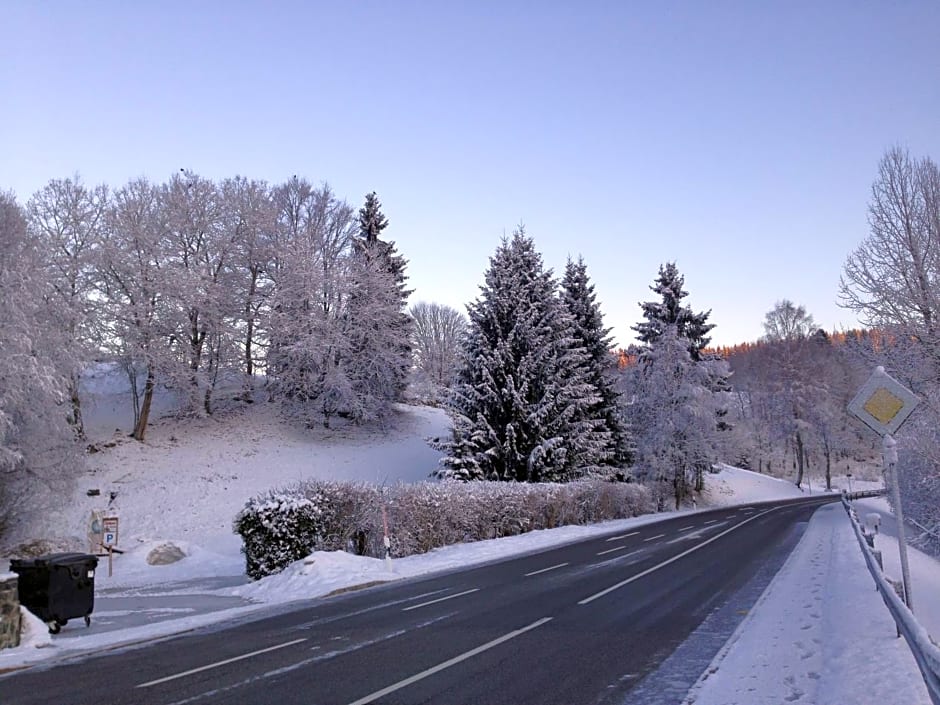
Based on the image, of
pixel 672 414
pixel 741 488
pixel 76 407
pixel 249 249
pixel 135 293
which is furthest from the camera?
pixel 741 488

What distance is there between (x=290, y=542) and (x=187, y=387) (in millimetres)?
22515

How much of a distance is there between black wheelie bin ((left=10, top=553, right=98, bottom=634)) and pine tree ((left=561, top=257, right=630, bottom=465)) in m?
31.5

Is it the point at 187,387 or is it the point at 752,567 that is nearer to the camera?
the point at 752,567

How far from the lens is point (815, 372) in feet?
220

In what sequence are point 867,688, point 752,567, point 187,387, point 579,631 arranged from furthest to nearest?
point 187,387 < point 752,567 < point 579,631 < point 867,688

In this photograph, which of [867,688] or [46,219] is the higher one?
[46,219]

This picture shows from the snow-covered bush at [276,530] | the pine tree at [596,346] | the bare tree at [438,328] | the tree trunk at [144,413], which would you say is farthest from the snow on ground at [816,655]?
the bare tree at [438,328]

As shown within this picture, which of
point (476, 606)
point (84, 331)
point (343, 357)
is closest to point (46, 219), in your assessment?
point (84, 331)

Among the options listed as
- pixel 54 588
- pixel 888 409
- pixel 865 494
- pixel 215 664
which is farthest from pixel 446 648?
pixel 865 494

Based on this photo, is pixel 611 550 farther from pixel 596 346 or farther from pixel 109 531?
pixel 596 346

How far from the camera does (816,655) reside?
7691 millimetres

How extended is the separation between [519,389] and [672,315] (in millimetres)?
19588

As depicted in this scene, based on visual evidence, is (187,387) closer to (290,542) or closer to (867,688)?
(290,542)

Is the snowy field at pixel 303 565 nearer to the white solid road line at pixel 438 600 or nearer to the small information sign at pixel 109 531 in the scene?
the small information sign at pixel 109 531
